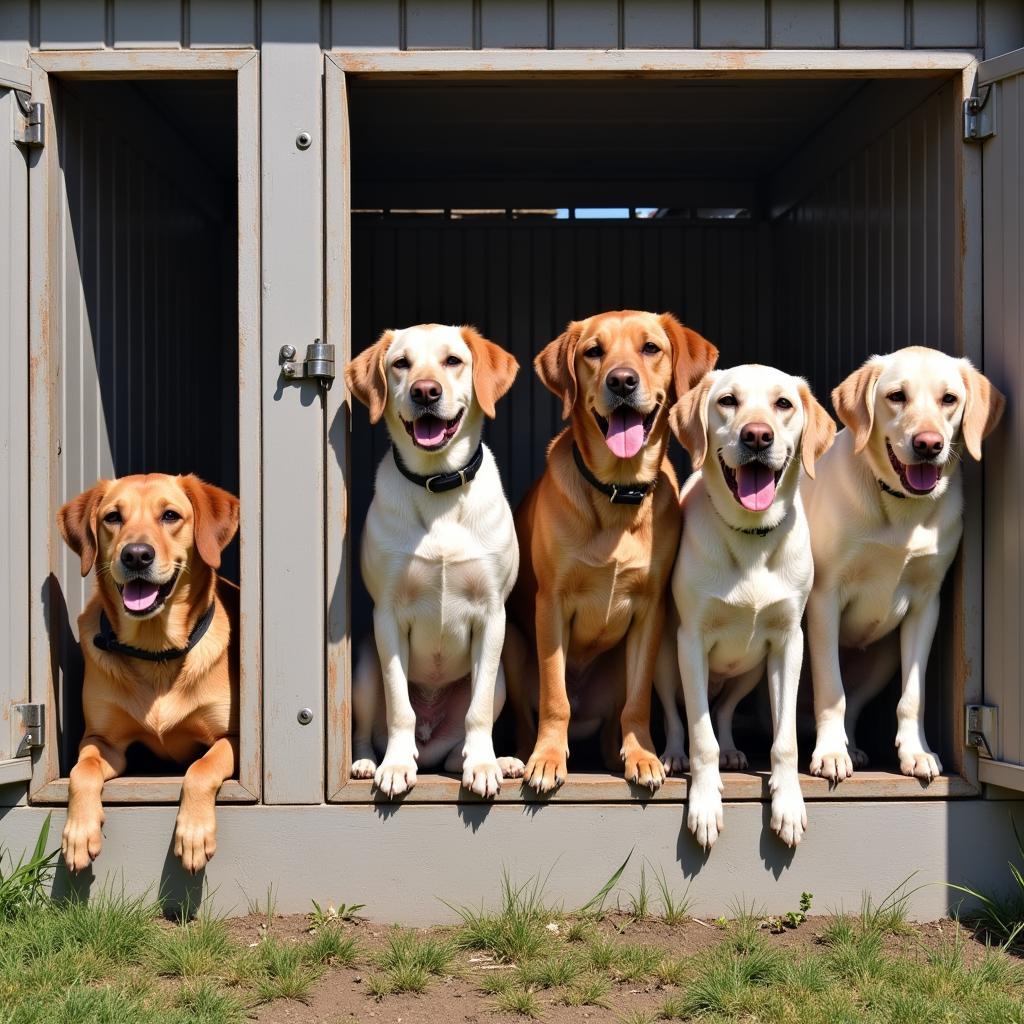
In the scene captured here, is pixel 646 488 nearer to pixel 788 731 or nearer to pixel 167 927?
pixel 788 731

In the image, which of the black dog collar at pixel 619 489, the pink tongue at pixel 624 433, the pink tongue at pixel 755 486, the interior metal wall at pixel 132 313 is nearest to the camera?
the pink tongue at pixel 755 486

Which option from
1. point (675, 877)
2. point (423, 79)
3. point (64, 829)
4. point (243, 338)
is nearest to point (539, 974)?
point (675, 877)

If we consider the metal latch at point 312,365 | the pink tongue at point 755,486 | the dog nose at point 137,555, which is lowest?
the dog nose at point 137,555

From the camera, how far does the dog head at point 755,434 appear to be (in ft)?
13.0

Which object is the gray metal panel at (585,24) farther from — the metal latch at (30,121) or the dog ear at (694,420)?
the metal latch at (30,121)

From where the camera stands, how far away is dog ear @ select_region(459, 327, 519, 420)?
4.26m

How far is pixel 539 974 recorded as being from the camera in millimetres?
3518

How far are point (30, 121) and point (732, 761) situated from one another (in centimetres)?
346

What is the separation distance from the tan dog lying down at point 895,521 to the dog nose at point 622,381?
0.77 metres

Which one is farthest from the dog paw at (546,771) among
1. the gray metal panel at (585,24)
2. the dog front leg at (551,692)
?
the gray metal panel at (585,24)

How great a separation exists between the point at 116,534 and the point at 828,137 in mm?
4162

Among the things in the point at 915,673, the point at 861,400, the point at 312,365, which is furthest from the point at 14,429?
the point at 915,673

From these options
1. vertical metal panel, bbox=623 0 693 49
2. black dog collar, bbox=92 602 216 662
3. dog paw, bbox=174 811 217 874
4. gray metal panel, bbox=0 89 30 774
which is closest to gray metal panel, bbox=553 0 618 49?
vertical metal panel, bbox=623 0 693 49

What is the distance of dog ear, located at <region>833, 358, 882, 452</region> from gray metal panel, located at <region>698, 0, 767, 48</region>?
48.8 inches
